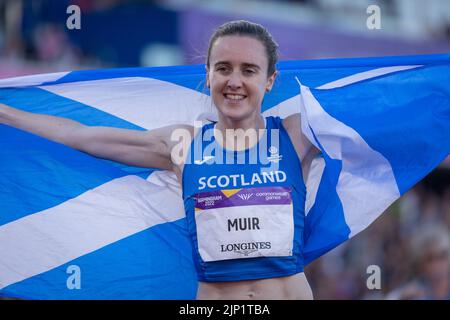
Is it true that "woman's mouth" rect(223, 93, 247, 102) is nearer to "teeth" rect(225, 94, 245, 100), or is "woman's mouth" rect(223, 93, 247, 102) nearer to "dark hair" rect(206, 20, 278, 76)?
"teeth" rect(225, 94, 245, 100)

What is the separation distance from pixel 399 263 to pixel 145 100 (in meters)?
4.85

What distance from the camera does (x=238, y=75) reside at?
4520mm

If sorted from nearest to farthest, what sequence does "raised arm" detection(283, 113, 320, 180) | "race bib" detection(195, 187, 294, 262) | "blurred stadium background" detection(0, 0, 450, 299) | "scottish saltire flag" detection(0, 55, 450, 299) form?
1. "race bib" detection(195, 187, 294, 262)
2. "raised arm" detection(283, 113, 320, 180)
3. "scottish saltire flag" detection(0, 55, 450, 299)
4. "blurred stadium background" detection(0, 0, 450, 299)

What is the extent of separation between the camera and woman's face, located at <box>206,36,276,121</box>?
4.52 metres

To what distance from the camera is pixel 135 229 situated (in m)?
5.21

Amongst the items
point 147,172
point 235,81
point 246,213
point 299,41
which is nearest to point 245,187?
point 246,213

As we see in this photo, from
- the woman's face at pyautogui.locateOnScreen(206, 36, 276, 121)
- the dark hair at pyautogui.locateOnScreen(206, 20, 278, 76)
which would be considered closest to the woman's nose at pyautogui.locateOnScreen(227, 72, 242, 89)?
the woman's face at pyautogui.locateOnScreen(206, 36, 276, 121)

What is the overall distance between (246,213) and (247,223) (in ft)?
0.15

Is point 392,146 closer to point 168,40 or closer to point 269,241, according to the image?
point 269,241

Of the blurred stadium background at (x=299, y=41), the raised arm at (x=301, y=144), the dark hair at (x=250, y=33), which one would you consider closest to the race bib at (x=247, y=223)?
the raised arm at (x=301, y=144)

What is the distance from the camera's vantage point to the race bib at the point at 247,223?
4469mm
